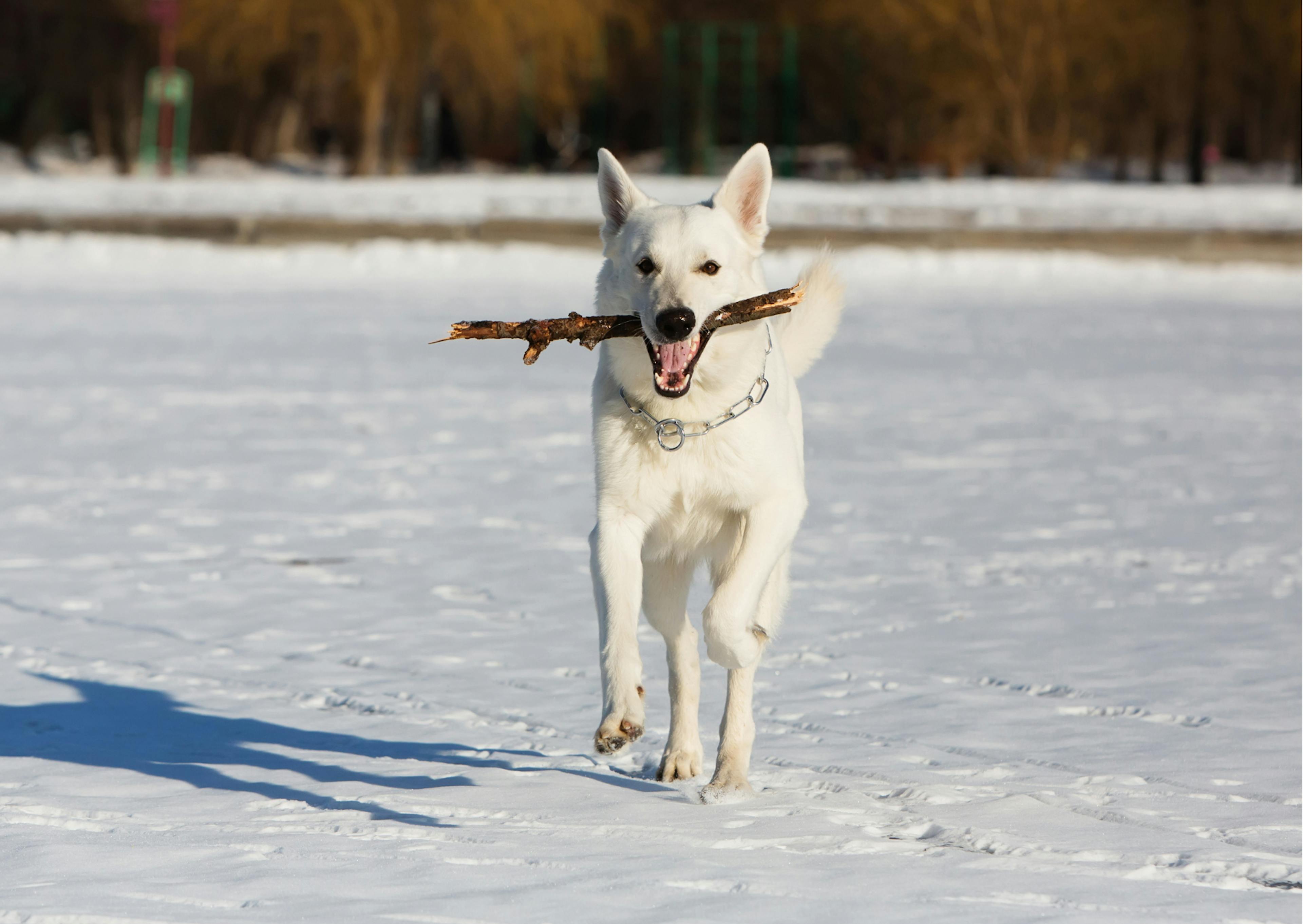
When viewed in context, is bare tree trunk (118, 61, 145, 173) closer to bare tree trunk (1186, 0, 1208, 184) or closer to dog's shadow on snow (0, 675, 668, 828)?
bare tree trunk (1186, 0, 1208, 184)

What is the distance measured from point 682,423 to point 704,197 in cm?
1735

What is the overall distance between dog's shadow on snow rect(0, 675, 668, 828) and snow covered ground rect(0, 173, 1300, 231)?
1791 centimetres

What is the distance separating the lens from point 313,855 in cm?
382

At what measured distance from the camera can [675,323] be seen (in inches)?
173

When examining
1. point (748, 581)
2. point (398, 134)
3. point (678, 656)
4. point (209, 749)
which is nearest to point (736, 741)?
point (678, 656)

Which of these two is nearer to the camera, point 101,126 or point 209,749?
point 209,749

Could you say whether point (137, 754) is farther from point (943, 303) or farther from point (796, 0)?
point (796, 0)

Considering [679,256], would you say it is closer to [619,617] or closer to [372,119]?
[619,617]

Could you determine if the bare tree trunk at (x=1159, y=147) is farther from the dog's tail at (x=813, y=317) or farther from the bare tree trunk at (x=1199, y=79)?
the dog's tail at (x=813, y=317)

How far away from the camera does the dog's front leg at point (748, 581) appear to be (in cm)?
435

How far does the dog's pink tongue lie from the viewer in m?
4.50

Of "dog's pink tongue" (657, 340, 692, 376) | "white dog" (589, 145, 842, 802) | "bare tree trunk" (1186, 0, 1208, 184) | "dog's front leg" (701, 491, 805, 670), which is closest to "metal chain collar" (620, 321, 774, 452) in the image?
"white dog" (589, 145, 842, 802)

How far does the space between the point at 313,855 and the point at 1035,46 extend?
108 ft

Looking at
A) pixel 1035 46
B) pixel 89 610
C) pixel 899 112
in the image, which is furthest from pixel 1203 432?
pixel 899 112
